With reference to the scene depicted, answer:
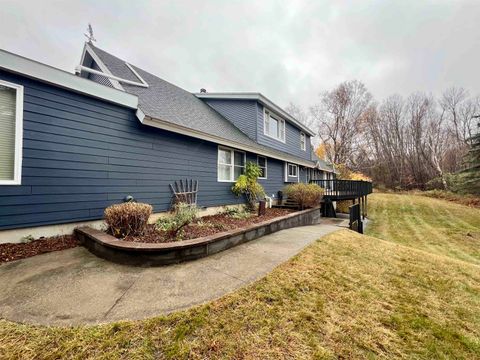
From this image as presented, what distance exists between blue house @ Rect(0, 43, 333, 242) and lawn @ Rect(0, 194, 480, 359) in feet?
9.00

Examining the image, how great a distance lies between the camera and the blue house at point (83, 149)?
12.3ft

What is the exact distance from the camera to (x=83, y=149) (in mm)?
4559

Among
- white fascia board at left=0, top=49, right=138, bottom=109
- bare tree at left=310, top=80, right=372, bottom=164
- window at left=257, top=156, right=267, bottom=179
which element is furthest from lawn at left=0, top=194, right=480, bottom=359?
bare tree at left=310, top=80, right=372, bottom=164

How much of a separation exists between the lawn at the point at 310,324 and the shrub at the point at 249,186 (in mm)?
4771

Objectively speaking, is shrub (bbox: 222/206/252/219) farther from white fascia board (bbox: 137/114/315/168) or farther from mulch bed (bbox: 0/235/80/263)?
mulch bed (bbox: 0/235/80/263)

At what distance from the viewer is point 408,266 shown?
4.11 m

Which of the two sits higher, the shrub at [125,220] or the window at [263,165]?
the window at [263,165]

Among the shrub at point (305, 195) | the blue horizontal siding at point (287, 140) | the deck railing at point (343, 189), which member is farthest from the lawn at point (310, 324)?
the deck railing at point (343, 189)

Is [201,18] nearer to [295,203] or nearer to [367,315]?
[295,203]

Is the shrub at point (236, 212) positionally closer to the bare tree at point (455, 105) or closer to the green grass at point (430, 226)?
the green grass at point (430, 226)

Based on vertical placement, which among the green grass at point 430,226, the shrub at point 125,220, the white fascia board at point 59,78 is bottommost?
the green grass at point 430,226

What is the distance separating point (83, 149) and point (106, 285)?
3137 millimetres

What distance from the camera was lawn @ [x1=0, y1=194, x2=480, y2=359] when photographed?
183cm

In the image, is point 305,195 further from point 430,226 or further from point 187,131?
point 430,226
